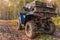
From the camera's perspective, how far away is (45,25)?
31.0 feet

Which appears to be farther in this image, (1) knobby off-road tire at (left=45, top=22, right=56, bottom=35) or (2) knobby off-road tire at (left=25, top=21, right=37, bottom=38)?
(1) knobby off-road tire at (left=45, top=22, right=56, bottom=35)

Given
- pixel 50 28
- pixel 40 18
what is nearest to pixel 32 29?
pixel 40 18

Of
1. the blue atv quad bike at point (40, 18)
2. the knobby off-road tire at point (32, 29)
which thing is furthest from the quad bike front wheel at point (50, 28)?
the knobby off-road tire at point (32, 29)

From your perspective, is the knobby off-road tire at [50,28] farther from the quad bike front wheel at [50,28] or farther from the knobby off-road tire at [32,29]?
the knobby off-road tire at [32,29]

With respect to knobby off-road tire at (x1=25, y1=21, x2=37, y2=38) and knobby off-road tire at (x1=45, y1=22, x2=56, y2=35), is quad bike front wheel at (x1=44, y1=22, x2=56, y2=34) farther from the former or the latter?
knobby off-road tire at (x1=25, y1=21, x2=37, y2=38)

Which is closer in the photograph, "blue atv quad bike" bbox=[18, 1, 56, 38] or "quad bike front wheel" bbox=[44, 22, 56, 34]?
"blue atv quad bike" bbox=[18, 1, 56, 38]

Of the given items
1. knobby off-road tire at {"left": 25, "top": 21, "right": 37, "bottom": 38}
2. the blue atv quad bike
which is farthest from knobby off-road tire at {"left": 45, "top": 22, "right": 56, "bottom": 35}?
knobby off-road tire at {"left": 25, "top": 21, "right": 37, "bottom": 38}

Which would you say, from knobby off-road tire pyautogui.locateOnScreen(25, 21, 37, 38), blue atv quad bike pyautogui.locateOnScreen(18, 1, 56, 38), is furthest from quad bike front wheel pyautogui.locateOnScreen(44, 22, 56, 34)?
knobby off-road tire pyautogui.locateOnScreen(25, 21, 37, 38)

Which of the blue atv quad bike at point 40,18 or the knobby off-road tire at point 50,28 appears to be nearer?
the blue atv quad bike at point 40,18

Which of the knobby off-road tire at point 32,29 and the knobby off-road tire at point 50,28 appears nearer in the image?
the knobby off-road tire at point 32,29

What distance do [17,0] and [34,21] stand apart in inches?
1050

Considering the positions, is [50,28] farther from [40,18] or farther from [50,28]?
[40,18]

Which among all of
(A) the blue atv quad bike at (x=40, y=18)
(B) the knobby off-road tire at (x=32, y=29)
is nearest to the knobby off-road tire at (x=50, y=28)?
(A) the blue atv quad bike at (x=40, y=18)

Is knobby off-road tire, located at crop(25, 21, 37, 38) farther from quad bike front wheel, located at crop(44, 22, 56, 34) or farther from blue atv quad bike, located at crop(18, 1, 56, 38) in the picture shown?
quad bike front wheel, located at crop(44, 22, 56, 34)
